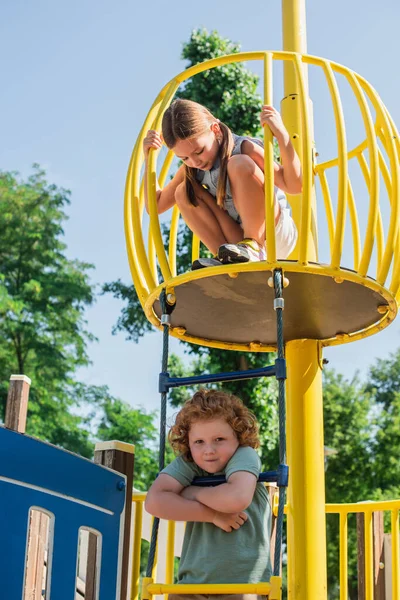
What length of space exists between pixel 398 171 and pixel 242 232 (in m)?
0.72

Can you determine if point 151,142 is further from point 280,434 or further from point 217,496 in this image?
point 217,496

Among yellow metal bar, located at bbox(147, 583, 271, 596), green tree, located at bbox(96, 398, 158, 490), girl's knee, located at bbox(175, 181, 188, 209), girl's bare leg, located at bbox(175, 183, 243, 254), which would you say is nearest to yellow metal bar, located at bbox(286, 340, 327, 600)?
girl's bare leg, located at bbox(175, 183, 243, 254)

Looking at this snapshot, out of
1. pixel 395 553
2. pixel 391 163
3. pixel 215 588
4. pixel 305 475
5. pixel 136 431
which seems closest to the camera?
pixel 215 588

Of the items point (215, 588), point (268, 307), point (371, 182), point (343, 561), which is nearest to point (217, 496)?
point (215, 588)

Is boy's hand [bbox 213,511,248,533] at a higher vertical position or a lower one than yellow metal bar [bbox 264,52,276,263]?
lower

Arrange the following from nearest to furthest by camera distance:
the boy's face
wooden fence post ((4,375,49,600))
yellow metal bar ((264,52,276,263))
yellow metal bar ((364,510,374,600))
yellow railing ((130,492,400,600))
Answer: the boy's face → yellow metal bar ((264,52,276,263)) → yellow railing ((130,492,400,600)) → yellow metal bar ((364,510,374,600)) → wooden fence post ((4,375,49,600))

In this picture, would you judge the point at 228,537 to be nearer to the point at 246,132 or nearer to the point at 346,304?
the point at 346,304

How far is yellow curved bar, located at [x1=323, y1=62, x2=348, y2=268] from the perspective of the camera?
128 inches

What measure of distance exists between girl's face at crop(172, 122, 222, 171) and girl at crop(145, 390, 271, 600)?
40.2 inches

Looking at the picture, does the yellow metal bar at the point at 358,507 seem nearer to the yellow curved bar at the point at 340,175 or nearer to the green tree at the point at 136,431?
the yellow curved bar at the point at 340,175

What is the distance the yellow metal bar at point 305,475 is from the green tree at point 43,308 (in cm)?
1415

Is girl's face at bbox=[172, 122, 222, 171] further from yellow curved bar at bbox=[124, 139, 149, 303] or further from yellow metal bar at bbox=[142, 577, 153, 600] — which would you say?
yellow metal bar at bbox=[142, 577, 153, 600]

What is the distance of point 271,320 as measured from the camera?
154 inches

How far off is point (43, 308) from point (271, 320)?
15224 millimetres
